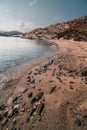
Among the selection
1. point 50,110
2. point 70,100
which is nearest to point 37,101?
point 50,110

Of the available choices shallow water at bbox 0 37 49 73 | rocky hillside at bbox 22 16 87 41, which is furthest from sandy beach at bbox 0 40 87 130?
rocky hillside at bbox 22 16 87 41

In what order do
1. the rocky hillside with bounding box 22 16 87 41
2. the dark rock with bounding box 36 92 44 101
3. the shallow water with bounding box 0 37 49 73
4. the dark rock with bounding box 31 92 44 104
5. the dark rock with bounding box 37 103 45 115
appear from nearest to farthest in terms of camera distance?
the dark rock with bounding box 37 103 45 115
the dark rock with bounding box 31 92 44 104
the dark rock with bounding box 36 92 44 101
the shallow water with bounding box 0 37 49 73
the rocky hillside with bounding box 22 16 87 41

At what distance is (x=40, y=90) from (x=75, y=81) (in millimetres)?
3516

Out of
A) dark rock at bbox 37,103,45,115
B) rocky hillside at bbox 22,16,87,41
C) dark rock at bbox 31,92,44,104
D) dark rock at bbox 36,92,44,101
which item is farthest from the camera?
rocky hillside at bbox 22,16,87,41

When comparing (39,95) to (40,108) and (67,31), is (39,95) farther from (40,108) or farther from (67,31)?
(67,31)

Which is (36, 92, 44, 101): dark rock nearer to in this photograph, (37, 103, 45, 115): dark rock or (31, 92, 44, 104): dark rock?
(31, 92, 44, 104): dark rock

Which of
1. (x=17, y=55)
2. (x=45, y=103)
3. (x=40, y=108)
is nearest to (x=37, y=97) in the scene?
(x=45, y=103)

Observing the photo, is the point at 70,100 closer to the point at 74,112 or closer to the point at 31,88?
the point at 74,112

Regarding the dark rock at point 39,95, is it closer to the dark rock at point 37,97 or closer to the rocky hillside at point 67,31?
the dark rock at point 37,97

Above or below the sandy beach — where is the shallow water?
below

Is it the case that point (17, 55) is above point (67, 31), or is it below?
below

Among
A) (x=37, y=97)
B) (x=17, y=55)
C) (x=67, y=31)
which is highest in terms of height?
(x=67, y=31)

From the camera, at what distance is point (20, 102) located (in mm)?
12148

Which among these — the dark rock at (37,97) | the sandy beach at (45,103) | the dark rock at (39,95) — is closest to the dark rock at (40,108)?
the sandy beach at (45,103)
